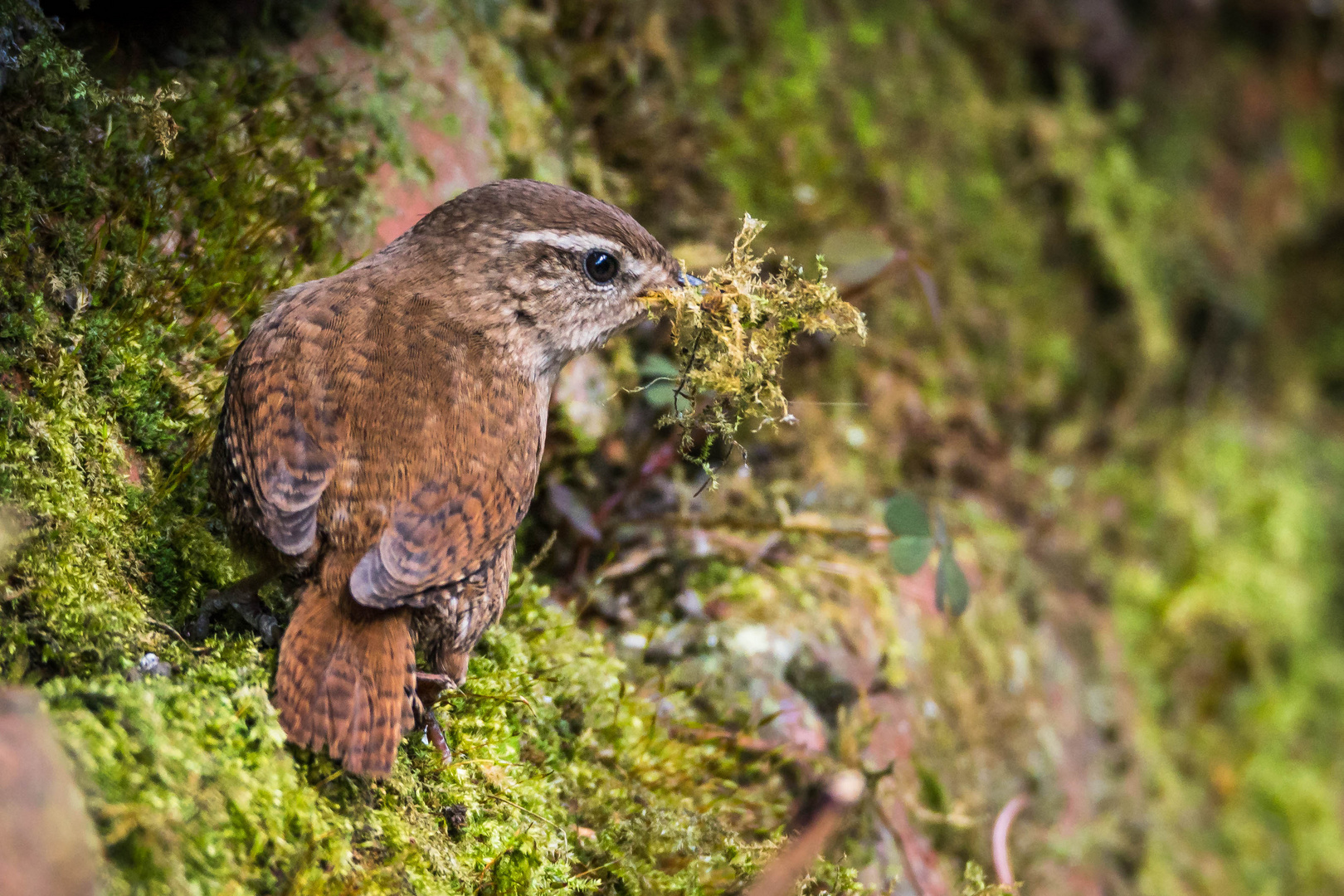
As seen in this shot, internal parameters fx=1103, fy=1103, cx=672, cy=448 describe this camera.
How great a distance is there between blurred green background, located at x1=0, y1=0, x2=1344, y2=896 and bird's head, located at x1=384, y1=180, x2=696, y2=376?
79 centimetres

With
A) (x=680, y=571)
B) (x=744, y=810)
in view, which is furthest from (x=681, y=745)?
(x=680, y=571)

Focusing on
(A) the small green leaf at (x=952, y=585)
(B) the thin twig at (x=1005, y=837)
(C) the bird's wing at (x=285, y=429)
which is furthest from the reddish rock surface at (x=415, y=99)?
(B) the thin twig at (x=1005, y=837)

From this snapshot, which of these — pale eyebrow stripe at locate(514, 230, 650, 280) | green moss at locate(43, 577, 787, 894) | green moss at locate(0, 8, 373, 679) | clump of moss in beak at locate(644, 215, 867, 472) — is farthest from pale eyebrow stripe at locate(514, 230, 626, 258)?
green moss at locate(43, 577, 787, 894)

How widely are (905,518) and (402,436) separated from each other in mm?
1993

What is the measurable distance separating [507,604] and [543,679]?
42 centimetres

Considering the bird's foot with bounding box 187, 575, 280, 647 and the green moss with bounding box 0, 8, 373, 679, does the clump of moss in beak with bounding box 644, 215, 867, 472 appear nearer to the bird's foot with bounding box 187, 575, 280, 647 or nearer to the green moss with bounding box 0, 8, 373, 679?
the bird's foot with bounding box 187, 575, 280, 647

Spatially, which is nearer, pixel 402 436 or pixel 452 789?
pixel 402 436

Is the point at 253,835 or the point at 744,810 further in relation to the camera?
the point at 744,810

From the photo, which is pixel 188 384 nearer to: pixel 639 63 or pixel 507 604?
pixel 507 604

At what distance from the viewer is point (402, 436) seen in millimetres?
2619

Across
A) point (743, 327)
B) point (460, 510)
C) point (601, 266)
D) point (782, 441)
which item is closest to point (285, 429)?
point (460, 510)

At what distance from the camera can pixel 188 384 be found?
3221 millimetres

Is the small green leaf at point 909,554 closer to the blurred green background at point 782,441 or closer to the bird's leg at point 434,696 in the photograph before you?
the blurred green background at point 782,441

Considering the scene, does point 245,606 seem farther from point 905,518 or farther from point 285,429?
point 905,518
